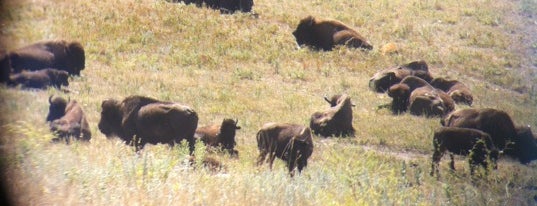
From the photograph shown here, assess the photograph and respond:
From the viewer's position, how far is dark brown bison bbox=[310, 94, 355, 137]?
17047 mm

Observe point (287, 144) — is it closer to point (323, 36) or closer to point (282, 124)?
point (282, 124)

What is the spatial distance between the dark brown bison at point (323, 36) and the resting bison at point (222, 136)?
13.3 metres

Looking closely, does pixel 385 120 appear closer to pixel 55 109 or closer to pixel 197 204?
pixel 55 109

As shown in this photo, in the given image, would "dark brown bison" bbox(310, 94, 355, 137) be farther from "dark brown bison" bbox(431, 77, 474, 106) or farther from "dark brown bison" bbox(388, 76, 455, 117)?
"dark brown bison" bbox(431, 77, 474, 106)

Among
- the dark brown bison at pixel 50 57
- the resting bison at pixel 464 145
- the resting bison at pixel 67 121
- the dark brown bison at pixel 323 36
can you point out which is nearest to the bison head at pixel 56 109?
the resting bison at pixel 67 121

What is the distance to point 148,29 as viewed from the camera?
26.0 m

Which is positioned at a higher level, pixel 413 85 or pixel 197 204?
pixel 197 204

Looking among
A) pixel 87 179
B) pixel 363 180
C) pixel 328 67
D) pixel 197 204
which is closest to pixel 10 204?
pixel 87 179

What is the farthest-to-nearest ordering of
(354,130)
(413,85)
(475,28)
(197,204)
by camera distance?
(475,28)
(413,85)
(354,130)
(197,204)

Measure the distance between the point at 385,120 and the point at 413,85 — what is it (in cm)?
259

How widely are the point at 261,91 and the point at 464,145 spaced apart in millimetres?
6903

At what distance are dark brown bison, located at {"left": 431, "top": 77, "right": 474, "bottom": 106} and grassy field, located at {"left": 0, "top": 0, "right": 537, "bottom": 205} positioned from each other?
0.37 m

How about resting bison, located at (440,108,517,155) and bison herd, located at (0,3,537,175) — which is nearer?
→ bison herd, located at (0,3,537,175)

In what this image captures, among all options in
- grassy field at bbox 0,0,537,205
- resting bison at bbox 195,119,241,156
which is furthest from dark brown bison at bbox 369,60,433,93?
resting bison at bbox 195,119,241,156
